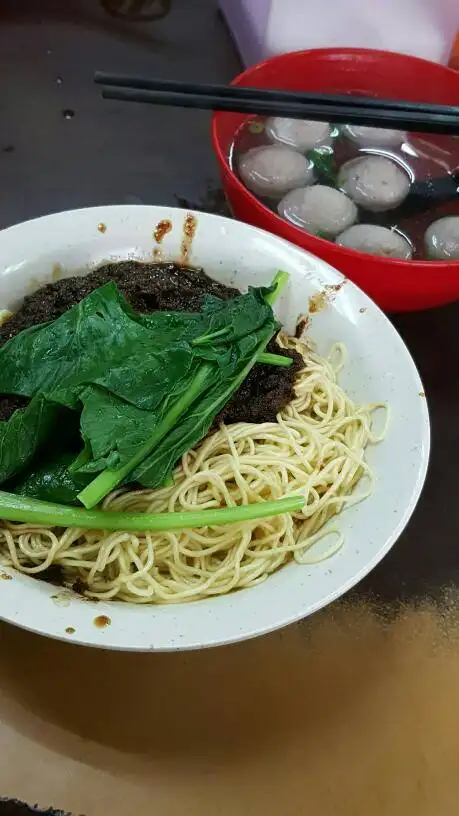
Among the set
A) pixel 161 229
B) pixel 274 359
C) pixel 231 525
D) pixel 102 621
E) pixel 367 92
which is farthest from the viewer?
pixel 367 92

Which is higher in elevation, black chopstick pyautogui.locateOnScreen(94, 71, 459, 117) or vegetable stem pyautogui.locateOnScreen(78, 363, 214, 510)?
black chopstick pyautogui.locateOnScreen(94, 71, 459, 117)

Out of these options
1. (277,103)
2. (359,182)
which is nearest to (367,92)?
(359,182)

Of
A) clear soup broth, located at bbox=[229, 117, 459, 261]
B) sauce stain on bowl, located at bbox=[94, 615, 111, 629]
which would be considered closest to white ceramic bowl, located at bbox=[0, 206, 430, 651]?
sauce stain on bowl, located at bbox=[94, 615, 111, 629]

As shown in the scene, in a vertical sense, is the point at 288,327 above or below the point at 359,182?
below

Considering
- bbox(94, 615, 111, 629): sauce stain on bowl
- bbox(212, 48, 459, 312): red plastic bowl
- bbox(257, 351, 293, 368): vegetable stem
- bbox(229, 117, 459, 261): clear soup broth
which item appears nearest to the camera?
bbox(94, 615, 111, 629): sauce stain on bowl

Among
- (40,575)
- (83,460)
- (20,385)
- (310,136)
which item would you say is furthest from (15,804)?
(310,136)

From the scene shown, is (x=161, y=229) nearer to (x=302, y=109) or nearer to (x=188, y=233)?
(x=188, y=233)

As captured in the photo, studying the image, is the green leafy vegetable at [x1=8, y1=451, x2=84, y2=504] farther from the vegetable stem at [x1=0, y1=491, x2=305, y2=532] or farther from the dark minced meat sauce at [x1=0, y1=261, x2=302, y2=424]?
the dark minced meat sauce at [x1=0, y1=261, x2=302, y2=424]
